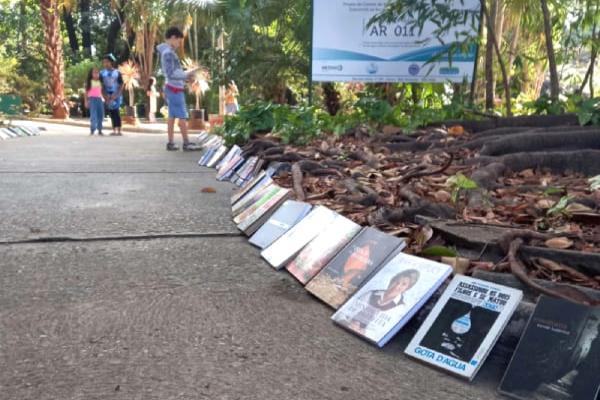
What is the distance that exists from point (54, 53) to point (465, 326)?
77.7ft

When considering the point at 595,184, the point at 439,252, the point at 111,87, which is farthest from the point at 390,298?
the point at 111,87

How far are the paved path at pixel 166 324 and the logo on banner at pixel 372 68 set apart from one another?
4.62 metres

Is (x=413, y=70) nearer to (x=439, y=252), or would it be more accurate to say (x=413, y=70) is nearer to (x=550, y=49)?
(x=550, y=49)

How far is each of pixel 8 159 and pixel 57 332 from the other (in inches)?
241

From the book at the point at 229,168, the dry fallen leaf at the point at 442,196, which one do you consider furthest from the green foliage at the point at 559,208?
the book at the point at 229,168

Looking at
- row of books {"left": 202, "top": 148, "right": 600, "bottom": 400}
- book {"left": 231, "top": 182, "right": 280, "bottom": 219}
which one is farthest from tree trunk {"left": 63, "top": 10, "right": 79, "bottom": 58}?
row of books {"left": 202, "top": 148, "right": 600, "bottom": 400}

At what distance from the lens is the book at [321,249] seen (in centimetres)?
295

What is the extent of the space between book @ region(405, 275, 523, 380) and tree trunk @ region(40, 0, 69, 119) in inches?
909

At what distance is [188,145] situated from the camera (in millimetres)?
9344

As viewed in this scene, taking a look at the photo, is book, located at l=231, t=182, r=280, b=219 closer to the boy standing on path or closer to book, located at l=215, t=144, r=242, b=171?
book, located at l=215, t=144, r=242, b=171

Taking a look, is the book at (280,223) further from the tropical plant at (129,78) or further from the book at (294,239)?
the tropical plant at (129,78)

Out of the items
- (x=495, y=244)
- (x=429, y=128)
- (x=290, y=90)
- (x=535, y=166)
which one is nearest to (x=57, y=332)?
(x=495, y=244)

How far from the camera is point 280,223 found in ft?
11.9

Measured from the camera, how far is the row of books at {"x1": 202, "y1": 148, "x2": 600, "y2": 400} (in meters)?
1.93
